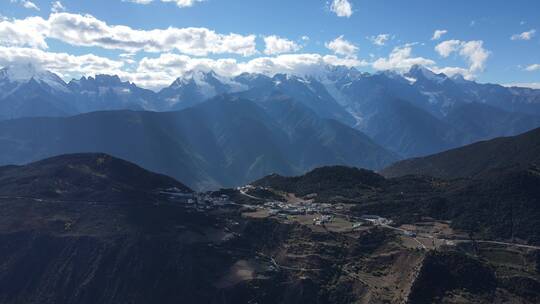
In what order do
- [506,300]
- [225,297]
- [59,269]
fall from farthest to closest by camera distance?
[59,269] → [225,297] → [506,300]

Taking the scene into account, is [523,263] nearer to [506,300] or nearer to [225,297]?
[506,300]

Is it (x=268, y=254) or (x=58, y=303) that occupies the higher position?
(x=268, y=254)

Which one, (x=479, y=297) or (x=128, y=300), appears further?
(x=128, y=300)

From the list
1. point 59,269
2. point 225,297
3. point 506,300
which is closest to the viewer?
point 506,300

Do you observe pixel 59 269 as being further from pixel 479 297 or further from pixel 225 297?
pixel 479 297

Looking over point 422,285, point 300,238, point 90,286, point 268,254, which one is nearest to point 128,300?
point 90,286

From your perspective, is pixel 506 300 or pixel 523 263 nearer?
pixel 506 300

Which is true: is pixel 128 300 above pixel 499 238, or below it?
below

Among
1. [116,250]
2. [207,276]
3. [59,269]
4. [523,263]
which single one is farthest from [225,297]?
[523,263]
